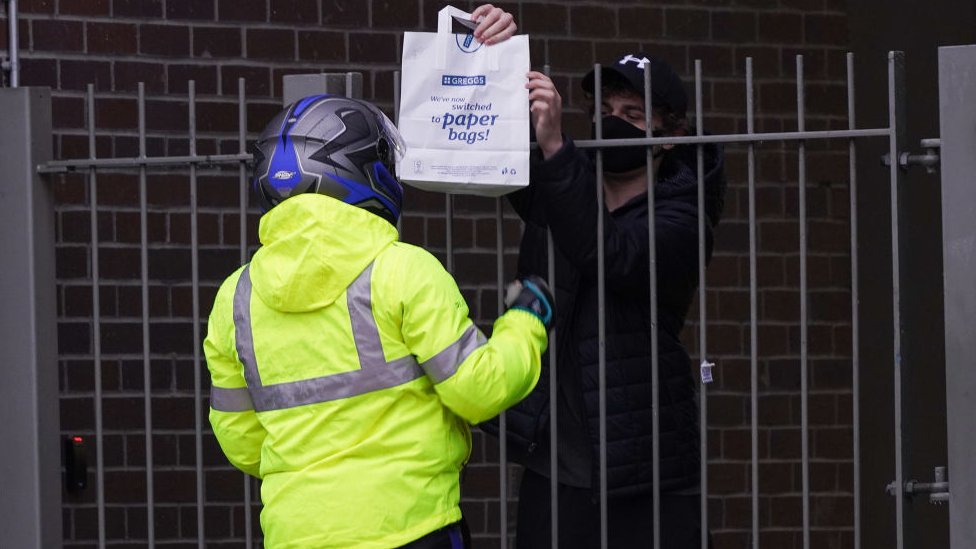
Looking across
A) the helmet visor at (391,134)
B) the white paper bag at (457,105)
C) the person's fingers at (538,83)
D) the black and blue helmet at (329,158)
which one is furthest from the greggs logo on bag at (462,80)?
the black and blue helmet at (329,158)

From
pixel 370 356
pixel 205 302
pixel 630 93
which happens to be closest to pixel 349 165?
pixel 370 356

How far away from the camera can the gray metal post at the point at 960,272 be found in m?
3.68

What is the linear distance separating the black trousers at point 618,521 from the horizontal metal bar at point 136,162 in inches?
46.0

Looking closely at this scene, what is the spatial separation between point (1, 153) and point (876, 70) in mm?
3623

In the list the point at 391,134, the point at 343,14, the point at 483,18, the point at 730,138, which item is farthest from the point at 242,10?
the point at 730,138

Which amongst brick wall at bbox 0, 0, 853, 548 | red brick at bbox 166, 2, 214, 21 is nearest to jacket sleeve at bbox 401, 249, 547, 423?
brick wall at bbox 0, 0, 853, 548

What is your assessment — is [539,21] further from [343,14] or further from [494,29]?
[494,29]

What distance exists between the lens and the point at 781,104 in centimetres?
618

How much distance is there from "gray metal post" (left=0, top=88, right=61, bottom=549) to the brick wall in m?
1.04

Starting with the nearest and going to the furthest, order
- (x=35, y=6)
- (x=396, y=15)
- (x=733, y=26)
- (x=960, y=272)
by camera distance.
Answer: (x=960, y=272) < (x=35, y=6) < (x=396, y=15) < (x=733, y=26)

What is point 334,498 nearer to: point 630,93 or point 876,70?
point 630,93

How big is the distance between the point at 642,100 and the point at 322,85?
82 centimetres

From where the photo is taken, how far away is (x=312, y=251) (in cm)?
321

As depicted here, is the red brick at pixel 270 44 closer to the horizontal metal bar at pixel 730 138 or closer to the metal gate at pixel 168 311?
the metal gate at pixel 168 311
